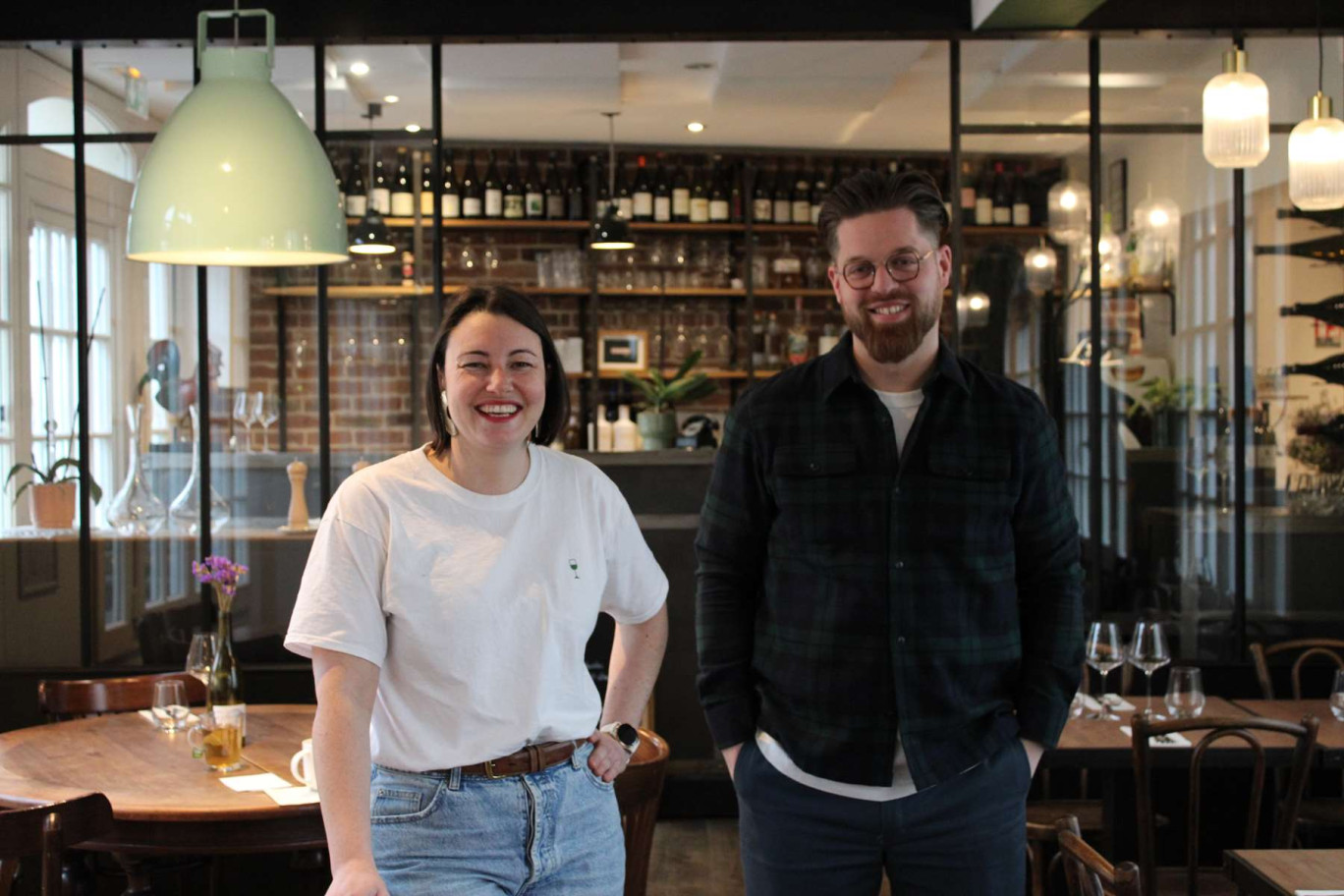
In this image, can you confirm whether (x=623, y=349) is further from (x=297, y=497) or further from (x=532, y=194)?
(x=297, y=497)

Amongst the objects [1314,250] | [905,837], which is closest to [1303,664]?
[1314,250]

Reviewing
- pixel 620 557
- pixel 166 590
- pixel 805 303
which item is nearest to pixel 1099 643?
pixel 620 557

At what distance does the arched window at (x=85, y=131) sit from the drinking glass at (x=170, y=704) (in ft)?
6.95

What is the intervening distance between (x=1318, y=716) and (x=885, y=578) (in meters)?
2.40

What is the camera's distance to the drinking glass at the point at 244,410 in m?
4.80

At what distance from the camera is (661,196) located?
342 inches

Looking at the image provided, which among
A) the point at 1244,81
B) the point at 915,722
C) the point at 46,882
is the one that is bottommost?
the point at 46,882

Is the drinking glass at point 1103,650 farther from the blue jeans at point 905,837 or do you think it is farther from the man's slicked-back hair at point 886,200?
the man's slicked-back hair at point 886,200

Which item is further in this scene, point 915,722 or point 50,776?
point 50,776

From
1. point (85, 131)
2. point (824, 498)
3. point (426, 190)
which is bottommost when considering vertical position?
point (824, 498)

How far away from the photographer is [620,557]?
2.03 metres

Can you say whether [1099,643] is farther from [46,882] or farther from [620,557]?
→ [46,882]

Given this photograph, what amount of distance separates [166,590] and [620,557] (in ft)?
10.5

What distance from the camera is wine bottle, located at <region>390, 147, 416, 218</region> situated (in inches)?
186
